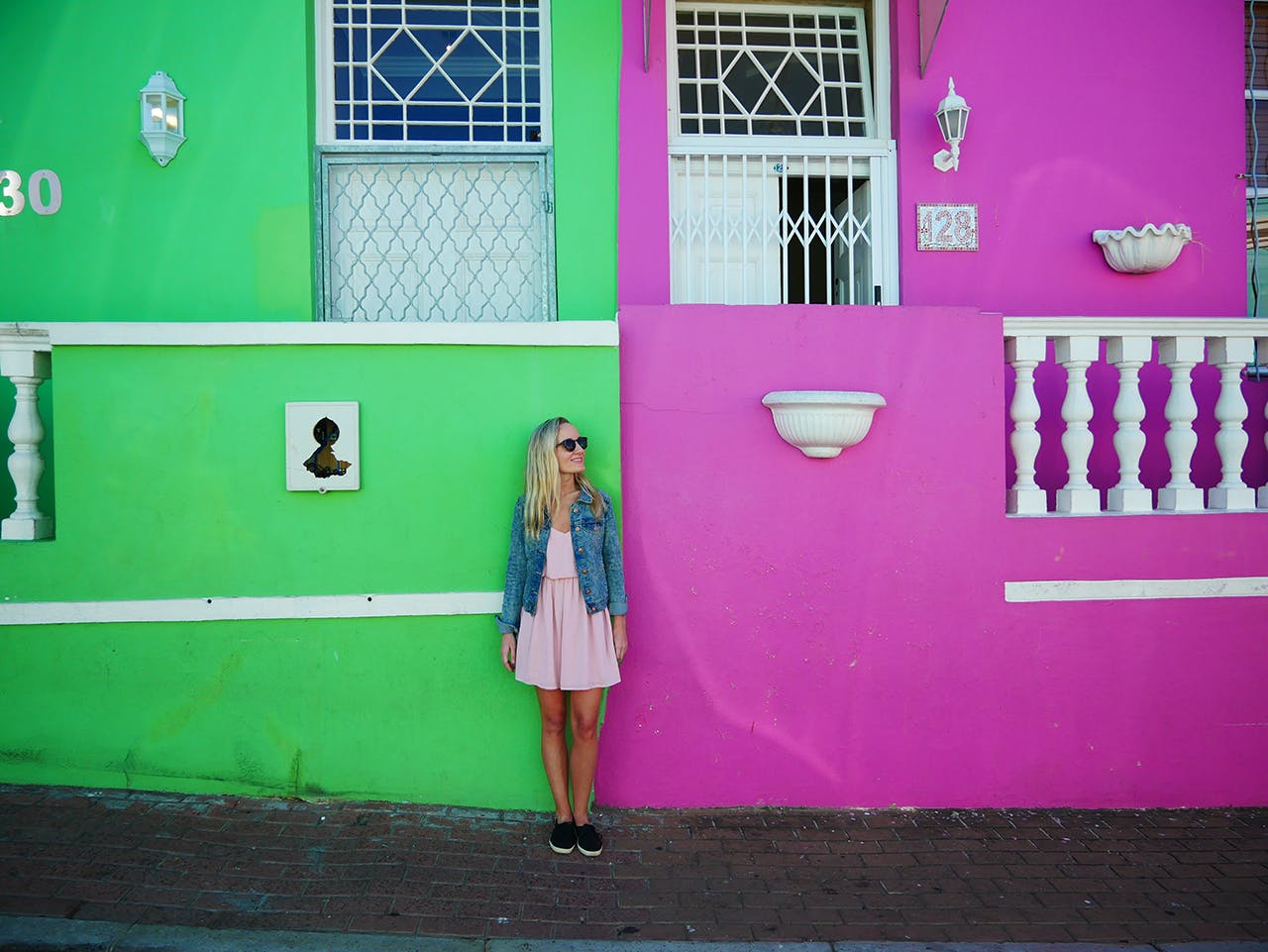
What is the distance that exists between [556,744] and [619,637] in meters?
0.55

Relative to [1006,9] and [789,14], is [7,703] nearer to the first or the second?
[789,14]

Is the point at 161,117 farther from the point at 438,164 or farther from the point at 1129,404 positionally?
the point at 1129,404

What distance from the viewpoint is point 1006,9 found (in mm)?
5332

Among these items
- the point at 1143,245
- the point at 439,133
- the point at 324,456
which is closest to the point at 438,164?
the point at 439,133

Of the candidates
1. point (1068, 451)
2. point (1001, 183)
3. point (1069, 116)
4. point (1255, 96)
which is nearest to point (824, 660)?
point (1068, 451)

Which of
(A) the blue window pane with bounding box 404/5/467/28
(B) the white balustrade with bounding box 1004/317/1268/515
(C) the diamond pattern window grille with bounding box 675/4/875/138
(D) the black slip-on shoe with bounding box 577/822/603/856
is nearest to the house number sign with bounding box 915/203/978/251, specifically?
(C) the diamond pattern window grille with bounding box 675/4/875/138

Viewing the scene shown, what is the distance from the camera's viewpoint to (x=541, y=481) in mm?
3945

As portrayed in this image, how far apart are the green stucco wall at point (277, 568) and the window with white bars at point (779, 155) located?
154 cm

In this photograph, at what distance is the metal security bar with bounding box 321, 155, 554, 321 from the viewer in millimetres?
5125

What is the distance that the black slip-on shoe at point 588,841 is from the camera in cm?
388

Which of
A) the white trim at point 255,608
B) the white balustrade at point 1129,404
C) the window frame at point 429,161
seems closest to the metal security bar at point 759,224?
the window frame at point 429,161

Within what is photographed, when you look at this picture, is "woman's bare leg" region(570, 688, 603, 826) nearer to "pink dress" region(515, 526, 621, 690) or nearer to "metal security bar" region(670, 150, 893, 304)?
"pink dress" region(515, 526, 621, 690)

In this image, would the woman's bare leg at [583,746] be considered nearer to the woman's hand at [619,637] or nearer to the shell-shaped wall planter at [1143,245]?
the woman's hand at [619,637]

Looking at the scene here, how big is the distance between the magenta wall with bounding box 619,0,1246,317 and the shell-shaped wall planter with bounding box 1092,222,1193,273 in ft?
0.32
